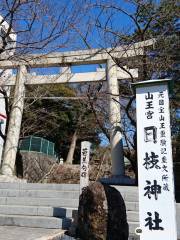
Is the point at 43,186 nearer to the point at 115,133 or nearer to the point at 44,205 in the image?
the point at 44,205

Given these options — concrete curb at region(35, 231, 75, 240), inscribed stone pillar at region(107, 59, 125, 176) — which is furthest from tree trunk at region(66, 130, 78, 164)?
concrete curb at region(35, 231, 75, 240)

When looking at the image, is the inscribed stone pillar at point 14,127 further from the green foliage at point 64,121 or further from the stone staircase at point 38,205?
the green foliage at point 64,121

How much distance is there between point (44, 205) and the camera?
9281 mm

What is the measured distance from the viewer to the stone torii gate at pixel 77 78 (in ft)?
43.4

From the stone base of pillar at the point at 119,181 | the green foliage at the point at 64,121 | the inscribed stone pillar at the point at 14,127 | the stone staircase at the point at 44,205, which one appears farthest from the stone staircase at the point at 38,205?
the green foliage at the point at 64,121

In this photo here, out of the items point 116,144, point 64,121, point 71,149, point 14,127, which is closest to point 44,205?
point 116,144

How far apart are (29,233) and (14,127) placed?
7.73m

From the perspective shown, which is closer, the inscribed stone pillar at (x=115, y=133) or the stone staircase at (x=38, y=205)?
the stone staircase at (x=38, y=205)

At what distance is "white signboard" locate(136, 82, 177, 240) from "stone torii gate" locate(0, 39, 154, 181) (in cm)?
751

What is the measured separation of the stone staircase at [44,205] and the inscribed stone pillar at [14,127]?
2192 millimetres

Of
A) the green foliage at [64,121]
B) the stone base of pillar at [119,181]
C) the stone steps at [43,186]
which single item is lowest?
the stone steps at [43,186]

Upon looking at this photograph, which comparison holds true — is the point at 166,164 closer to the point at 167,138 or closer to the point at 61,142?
the point at 167,138

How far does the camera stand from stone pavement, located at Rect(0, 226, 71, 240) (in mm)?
6168

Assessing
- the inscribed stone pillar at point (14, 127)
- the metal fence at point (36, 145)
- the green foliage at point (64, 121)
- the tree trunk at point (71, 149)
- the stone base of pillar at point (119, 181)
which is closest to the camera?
the stone base of pillar at point (119, 181)
